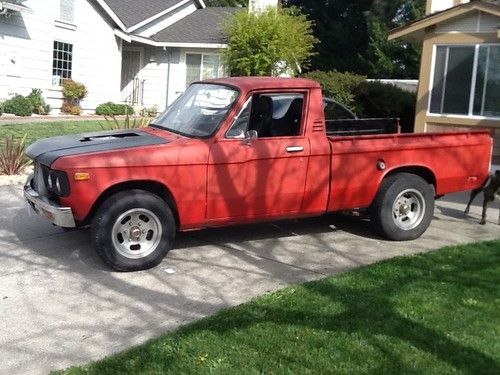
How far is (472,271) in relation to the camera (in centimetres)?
602

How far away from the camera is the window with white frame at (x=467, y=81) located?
1327cm

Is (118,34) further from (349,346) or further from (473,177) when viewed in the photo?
(349,346)

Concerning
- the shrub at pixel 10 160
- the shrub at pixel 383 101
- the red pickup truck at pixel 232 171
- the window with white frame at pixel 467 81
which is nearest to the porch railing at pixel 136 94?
the shrub at pixel 383 101

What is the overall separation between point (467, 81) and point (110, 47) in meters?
14.6

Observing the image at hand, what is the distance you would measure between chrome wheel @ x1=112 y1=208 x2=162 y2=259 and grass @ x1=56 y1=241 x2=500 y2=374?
4.55ft

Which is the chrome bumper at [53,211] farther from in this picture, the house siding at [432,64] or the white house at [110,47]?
the white house at [110,47]

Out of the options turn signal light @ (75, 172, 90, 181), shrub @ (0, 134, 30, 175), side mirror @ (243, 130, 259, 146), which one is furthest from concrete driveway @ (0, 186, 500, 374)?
shrub @ (0, 134, 30, 175)

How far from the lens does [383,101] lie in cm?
1853

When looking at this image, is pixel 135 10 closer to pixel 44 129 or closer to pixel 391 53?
pixel 44 129

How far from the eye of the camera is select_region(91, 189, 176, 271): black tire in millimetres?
5805

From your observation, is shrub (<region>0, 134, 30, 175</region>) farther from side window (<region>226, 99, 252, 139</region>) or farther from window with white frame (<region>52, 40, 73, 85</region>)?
window with white frame (<region>52, 40, 73, 85</region>)

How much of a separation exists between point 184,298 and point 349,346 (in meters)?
1.67

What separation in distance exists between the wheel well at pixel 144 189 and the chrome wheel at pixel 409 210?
2.69 m

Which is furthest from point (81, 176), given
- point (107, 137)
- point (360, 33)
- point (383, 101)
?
point (360, 33)
